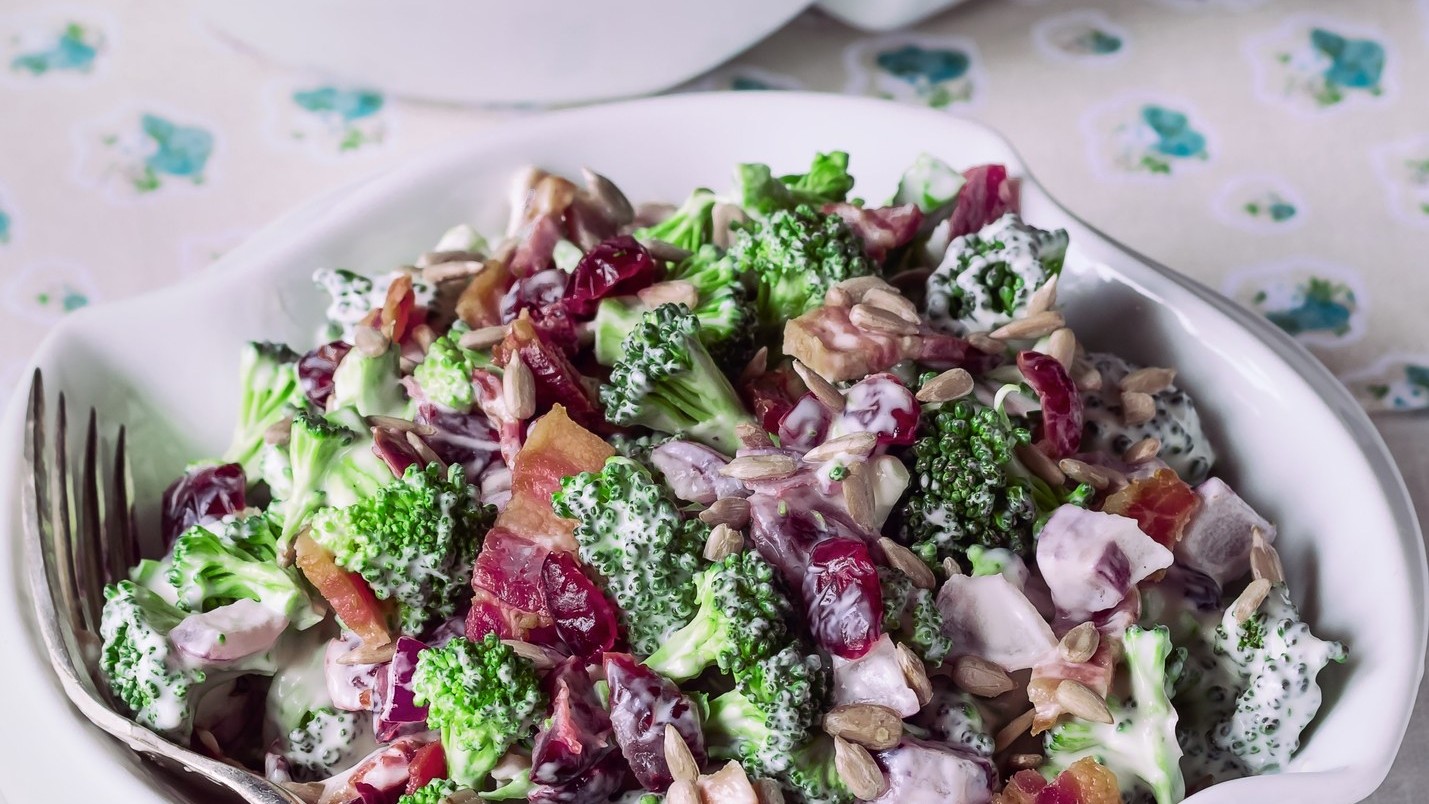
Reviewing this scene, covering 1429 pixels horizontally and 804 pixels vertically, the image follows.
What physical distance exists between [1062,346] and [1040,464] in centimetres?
15

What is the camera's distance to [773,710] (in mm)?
1237

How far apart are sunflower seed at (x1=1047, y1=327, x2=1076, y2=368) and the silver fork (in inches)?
38.4

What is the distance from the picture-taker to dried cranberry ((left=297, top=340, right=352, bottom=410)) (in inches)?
65.6

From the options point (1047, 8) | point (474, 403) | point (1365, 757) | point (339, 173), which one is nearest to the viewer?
point (1365, 757)

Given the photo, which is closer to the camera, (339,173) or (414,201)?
(414,201)

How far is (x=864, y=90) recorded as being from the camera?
116 inches

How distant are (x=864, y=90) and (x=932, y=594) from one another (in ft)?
5.98

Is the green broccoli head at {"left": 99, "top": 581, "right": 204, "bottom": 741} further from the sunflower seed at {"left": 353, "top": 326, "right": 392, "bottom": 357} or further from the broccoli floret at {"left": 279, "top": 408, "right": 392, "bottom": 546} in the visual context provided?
the sunflower seed at {"left": 353, "top": 326, "right": 392, "bottom": 357}

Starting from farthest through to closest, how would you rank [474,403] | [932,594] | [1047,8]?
[1047,8], [474,403], [932,594]

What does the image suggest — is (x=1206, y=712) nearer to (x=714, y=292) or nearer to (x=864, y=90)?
(x=714, y=292)

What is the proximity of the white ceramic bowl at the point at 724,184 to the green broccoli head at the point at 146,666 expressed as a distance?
0.18ft

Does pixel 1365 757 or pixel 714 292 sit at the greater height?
pixel 714 292

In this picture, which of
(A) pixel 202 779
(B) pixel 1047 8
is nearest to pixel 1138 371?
(A) pixel 202 779

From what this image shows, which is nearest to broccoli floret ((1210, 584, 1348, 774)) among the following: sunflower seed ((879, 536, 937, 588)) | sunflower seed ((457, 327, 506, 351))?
sunflower seed ((879, 536, 937, 588))
